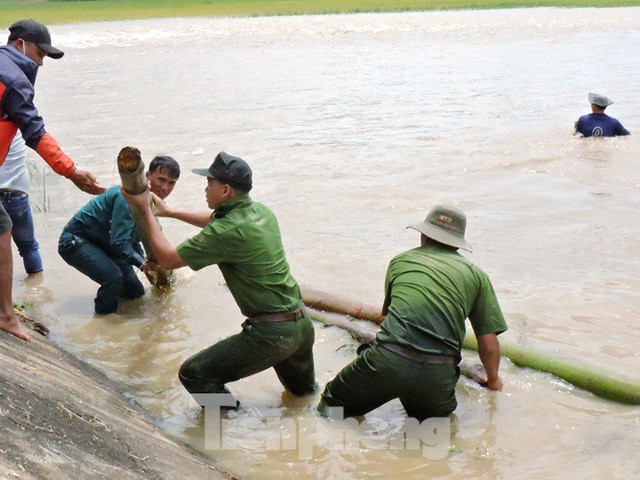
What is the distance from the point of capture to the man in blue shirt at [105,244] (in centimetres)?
757

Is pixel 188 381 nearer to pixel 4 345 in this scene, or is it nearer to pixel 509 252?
pixel 4 345

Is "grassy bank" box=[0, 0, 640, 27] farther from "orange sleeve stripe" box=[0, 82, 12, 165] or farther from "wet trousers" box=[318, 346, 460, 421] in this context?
"wet trousers" box=[318, 346, 460, 421]

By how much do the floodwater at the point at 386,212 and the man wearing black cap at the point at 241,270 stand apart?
0.44 m

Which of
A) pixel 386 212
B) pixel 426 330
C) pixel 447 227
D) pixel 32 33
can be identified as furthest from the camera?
pixel 386 212

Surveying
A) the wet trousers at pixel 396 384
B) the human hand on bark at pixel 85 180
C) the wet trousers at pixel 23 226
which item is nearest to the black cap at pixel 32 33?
the human hand on bark at pixel 85 180

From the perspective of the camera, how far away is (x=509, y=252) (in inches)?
388

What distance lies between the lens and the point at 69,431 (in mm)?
4211

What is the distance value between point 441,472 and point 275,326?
51.8 inches

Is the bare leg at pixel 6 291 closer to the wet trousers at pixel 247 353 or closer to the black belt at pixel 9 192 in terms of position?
the wet trousers at pixel 247 353

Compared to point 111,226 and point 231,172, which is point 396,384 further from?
point 111,226

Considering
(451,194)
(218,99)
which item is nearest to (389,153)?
(451,194)

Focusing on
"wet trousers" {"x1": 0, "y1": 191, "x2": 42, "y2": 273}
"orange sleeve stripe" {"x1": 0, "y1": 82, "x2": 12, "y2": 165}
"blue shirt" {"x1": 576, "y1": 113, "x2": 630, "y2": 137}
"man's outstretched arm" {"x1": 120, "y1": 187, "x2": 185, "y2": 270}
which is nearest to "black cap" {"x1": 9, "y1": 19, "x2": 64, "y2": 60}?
"orange sleeve stripe" {"x1": 0, "y1": 82, "x2": 12, "y2": 165}

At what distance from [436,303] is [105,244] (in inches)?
137

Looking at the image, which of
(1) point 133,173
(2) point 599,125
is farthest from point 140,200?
(2) point 599,125
